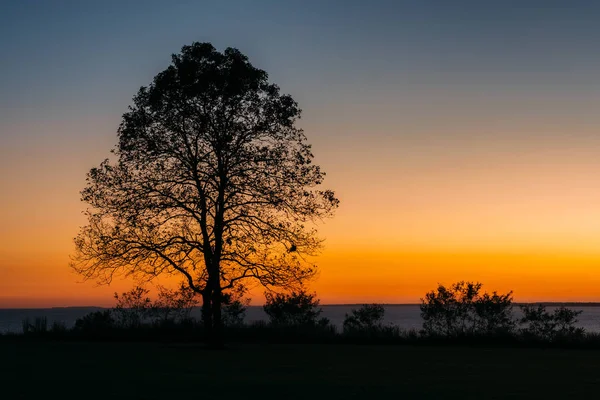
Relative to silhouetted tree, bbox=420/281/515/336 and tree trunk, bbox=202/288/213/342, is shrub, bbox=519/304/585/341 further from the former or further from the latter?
tree trunk, bbox=202/288/213/342

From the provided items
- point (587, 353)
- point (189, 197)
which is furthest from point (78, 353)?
point (587, 353)

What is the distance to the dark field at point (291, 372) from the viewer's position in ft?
61.0

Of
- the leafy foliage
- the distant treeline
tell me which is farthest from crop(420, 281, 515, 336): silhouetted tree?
the leafy foliage

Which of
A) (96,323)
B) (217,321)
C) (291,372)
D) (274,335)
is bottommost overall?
(291,372)

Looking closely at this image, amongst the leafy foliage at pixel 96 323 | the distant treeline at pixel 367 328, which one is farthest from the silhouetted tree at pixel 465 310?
the leafy foliage at pixel 96 323

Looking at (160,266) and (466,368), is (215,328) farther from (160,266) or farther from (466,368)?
(466,368)

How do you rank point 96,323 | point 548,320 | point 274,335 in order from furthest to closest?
1. point 548,320
2. point 96,323
3. point 274,335

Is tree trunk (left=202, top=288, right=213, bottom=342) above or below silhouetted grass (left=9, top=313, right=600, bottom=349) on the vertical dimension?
above

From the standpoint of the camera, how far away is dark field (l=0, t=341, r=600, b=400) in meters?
18.6

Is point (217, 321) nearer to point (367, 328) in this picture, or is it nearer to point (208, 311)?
point (208, 311)

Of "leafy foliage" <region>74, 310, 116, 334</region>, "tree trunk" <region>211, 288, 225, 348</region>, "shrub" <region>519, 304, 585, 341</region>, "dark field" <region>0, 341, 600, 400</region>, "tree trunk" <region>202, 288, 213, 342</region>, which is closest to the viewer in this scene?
"dark field" <region>0, 341, 600, 400</region>

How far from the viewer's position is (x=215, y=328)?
3312 centimetres

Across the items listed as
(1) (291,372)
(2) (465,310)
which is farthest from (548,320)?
(1) (291,372)

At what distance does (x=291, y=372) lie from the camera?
76.8 ft
